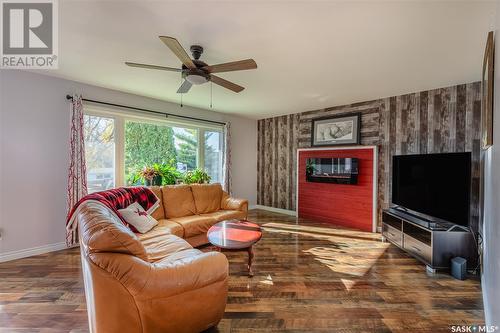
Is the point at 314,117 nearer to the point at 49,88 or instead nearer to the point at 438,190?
the point at 438,190

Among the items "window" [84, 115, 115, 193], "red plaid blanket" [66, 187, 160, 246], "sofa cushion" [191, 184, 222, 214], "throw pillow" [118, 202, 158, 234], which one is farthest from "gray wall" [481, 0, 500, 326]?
"window" [84, 115, 115, 193]

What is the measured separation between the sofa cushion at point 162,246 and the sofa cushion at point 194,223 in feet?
1.98


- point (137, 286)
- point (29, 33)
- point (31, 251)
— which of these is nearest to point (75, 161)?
point (31, 251)

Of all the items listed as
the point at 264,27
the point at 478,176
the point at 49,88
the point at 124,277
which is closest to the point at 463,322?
the point at 478,176

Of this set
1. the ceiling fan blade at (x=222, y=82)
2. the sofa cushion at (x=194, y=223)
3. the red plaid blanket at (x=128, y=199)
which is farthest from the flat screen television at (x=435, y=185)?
the red plaid blanket at (x=128, y=199)

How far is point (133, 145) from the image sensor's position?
429 cm

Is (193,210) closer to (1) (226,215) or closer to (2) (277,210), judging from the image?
(1) (226,215)

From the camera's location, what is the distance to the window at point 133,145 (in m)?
3.86

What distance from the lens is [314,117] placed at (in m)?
Result: 5.33

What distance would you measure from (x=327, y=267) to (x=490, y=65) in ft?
7.95

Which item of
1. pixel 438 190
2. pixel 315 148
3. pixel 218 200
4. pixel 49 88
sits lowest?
pixel 218 200

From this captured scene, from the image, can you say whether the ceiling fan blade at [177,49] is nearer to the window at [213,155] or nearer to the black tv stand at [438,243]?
the black tv stand at [438,243]

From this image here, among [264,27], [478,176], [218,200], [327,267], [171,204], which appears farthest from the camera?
[218,200]

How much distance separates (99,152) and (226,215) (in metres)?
2.38
